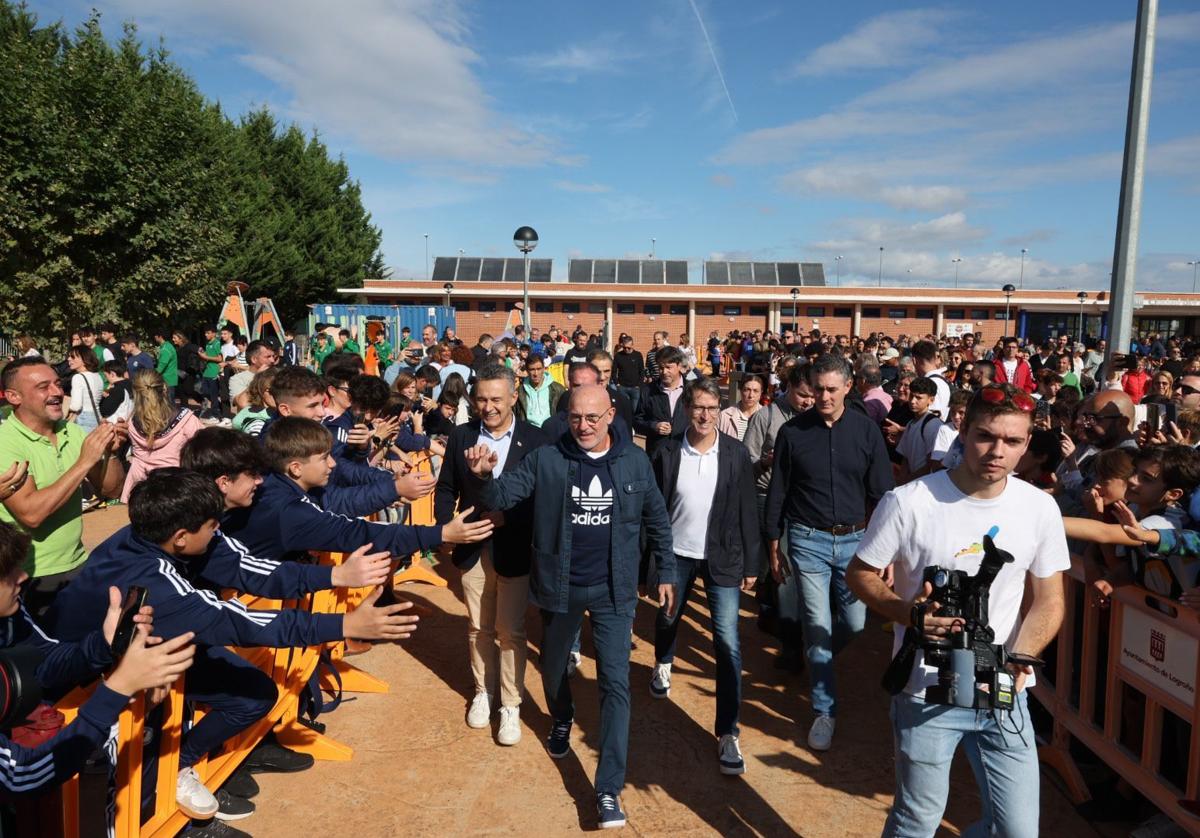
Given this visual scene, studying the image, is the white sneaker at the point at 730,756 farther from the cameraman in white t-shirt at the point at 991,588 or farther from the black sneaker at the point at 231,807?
the black sneaker at the point at 231,807

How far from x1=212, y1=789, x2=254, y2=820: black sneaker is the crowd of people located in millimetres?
12

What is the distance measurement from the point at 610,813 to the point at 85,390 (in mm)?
8180

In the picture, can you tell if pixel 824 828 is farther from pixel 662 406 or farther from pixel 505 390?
pixel 662 406

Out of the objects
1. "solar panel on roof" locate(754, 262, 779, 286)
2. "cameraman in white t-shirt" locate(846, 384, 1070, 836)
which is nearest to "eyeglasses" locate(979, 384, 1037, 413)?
"cameraman in white t-shirt" locate(846, 384, 1070, 836)

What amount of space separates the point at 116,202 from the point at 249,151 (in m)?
14.0

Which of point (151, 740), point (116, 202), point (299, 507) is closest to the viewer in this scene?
point (151, 740)

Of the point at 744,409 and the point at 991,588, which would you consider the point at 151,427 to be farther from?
the point at 991,588

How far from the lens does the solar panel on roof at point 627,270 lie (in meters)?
42.8

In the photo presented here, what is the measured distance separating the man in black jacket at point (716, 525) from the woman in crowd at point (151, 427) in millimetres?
3883

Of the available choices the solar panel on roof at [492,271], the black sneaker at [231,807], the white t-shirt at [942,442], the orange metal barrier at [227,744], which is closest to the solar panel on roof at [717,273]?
the solar panel on roof at [492,271]

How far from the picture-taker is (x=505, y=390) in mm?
4418

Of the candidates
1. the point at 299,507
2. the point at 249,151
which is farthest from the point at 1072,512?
the point at 249,151

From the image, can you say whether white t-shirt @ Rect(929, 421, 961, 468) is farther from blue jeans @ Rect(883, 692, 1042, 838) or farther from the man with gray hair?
blue jeans @ Rect(883, 692, 1042, 838)

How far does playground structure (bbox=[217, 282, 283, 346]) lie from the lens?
63.5ft
